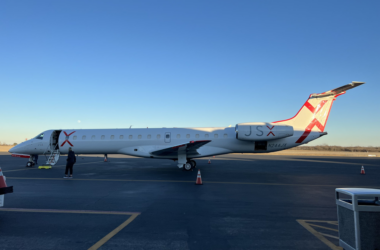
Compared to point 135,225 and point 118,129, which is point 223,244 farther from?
point 118,129

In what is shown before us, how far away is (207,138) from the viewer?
15.9 meters

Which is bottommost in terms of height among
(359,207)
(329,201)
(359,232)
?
(329,201)

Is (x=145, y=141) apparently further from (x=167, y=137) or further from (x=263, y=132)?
(x=263, y=132)

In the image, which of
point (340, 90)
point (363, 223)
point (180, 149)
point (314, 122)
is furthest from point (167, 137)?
point (363, 223)

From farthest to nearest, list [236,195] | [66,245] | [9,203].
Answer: [236,195] < [9,203] < [66,245]

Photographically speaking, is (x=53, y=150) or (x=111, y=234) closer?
(x=111, y=234)

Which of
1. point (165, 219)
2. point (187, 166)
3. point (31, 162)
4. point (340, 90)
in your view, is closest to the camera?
point (165, 219)

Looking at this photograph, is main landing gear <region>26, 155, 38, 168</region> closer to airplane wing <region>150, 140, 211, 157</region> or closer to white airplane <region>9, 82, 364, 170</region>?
white airplane <region>9, 82, 364, 170</region>

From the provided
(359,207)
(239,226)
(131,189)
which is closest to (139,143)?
(131,189)

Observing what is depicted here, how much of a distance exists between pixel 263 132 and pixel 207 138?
12.2 ft

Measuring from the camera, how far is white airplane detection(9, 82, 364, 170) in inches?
595

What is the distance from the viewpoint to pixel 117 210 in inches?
233

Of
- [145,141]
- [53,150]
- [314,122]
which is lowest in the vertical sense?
[53,150]

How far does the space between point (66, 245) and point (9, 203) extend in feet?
13.9
